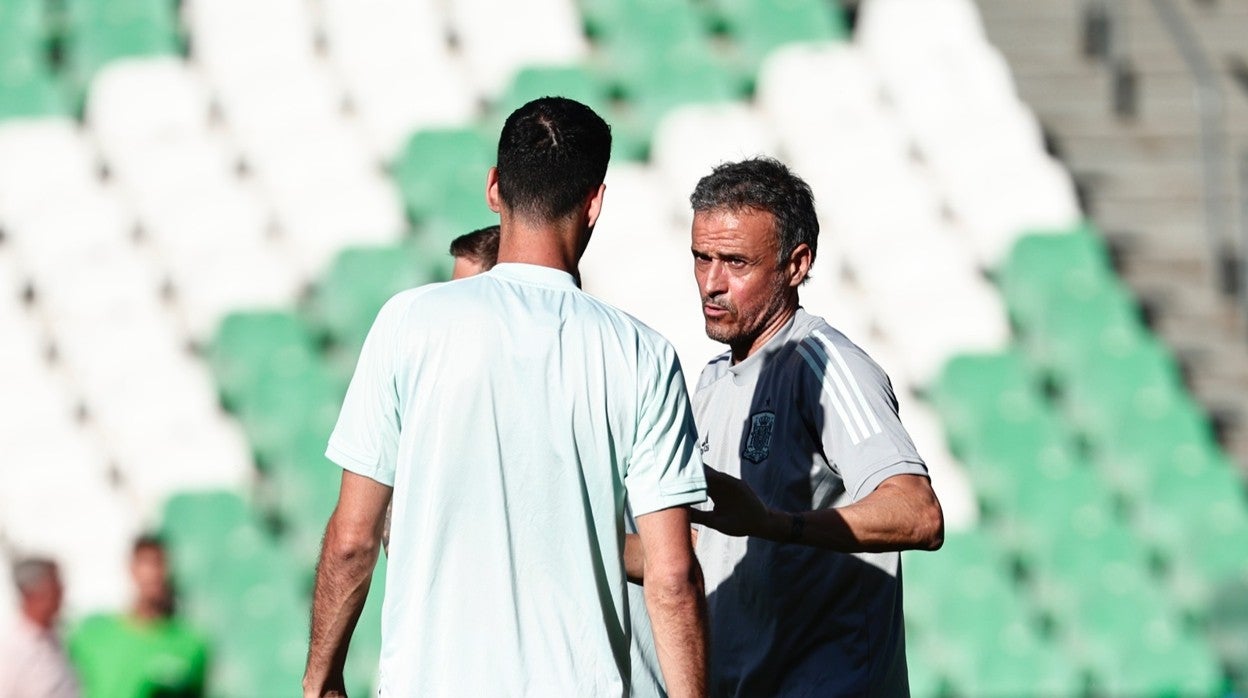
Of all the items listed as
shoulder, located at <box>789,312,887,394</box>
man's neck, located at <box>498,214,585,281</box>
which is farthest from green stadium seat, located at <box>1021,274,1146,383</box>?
man's neck, located at <box>498,214,585,281</box>

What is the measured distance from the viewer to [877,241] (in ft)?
30.0

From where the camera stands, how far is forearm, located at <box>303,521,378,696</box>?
8.52 ft

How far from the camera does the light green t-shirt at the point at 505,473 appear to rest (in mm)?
2598

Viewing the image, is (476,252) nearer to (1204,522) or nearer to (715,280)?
(715,280)

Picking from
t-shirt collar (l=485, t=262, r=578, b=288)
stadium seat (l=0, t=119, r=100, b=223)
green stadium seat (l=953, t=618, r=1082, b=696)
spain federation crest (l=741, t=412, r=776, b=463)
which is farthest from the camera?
stadium seat (l=0, t=119, r=100, b=223)

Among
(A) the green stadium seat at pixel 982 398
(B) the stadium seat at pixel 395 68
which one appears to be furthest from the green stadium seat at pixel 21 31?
(A) the green stadium seat at pixel 982 398

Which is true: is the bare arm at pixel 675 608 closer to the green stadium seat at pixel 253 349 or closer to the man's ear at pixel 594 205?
the man's ear at pixel 594 205

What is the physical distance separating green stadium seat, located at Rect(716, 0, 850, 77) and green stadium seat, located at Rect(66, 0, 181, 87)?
3.24 meters

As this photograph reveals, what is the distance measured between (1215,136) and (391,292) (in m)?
4.60

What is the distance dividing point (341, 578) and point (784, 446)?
949mm

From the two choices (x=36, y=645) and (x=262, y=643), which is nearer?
(x=36, y=645)

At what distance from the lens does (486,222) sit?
8.84 metres

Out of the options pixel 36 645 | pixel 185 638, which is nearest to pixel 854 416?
pixel 36 645

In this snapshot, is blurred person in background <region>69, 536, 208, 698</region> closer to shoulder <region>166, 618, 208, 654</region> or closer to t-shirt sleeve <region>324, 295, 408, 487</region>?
shoulder <region>166, 618, 208, 654</region>
